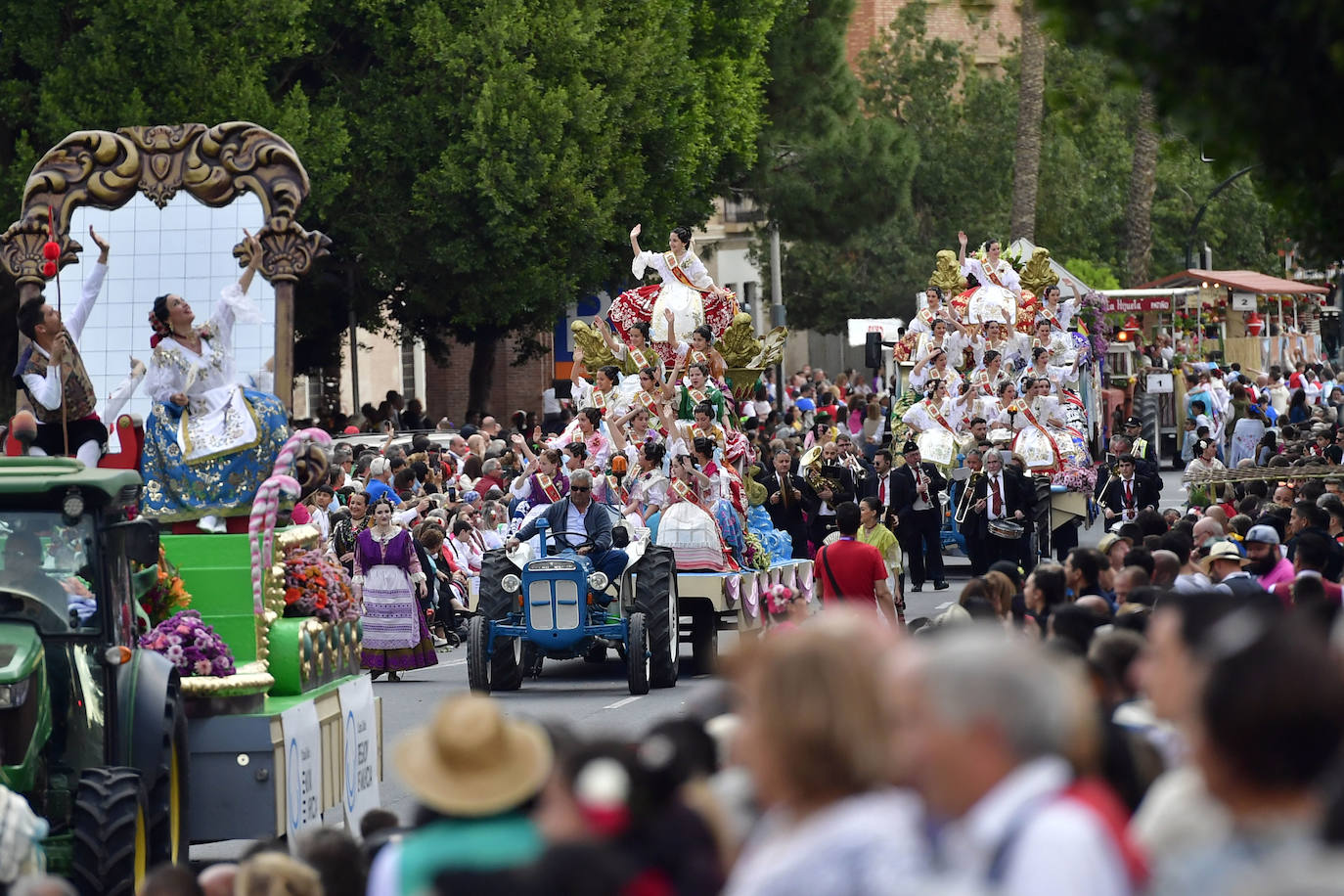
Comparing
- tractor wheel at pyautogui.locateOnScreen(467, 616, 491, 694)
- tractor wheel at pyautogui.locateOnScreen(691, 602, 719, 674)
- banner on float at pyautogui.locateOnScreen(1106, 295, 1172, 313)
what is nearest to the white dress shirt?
tractor wheel at pyautogui.locateOnScreen(467, 616, 491, 694)

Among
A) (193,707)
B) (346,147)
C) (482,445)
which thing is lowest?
(193,707)

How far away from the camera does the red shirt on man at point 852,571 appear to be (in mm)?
14688

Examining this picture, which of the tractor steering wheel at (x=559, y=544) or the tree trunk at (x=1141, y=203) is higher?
the tree trunk at (x=1141, y=203)

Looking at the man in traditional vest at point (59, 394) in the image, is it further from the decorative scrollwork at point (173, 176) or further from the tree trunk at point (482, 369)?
the tree trunk at point (482, 369)

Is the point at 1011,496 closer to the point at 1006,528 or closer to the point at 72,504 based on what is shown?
the point at 1006,528

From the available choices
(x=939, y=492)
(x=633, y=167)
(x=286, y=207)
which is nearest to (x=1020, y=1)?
(x=286, y=207)

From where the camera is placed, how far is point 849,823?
435 cm

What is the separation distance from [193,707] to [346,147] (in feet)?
76.9

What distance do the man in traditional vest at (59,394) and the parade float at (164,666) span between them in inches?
14.5

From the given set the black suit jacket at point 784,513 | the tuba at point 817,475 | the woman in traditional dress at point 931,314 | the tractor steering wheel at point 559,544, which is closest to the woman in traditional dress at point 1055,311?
the woman in traditional dress at point 931,314

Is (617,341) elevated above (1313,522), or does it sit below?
above

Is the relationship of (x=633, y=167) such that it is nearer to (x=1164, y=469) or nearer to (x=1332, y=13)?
(x=1164, y=469)

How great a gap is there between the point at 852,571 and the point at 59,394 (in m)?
4.89

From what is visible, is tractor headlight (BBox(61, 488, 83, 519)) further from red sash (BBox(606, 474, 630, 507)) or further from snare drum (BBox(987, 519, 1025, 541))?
snare drum (BBox(987, 519, 1025, 541))
